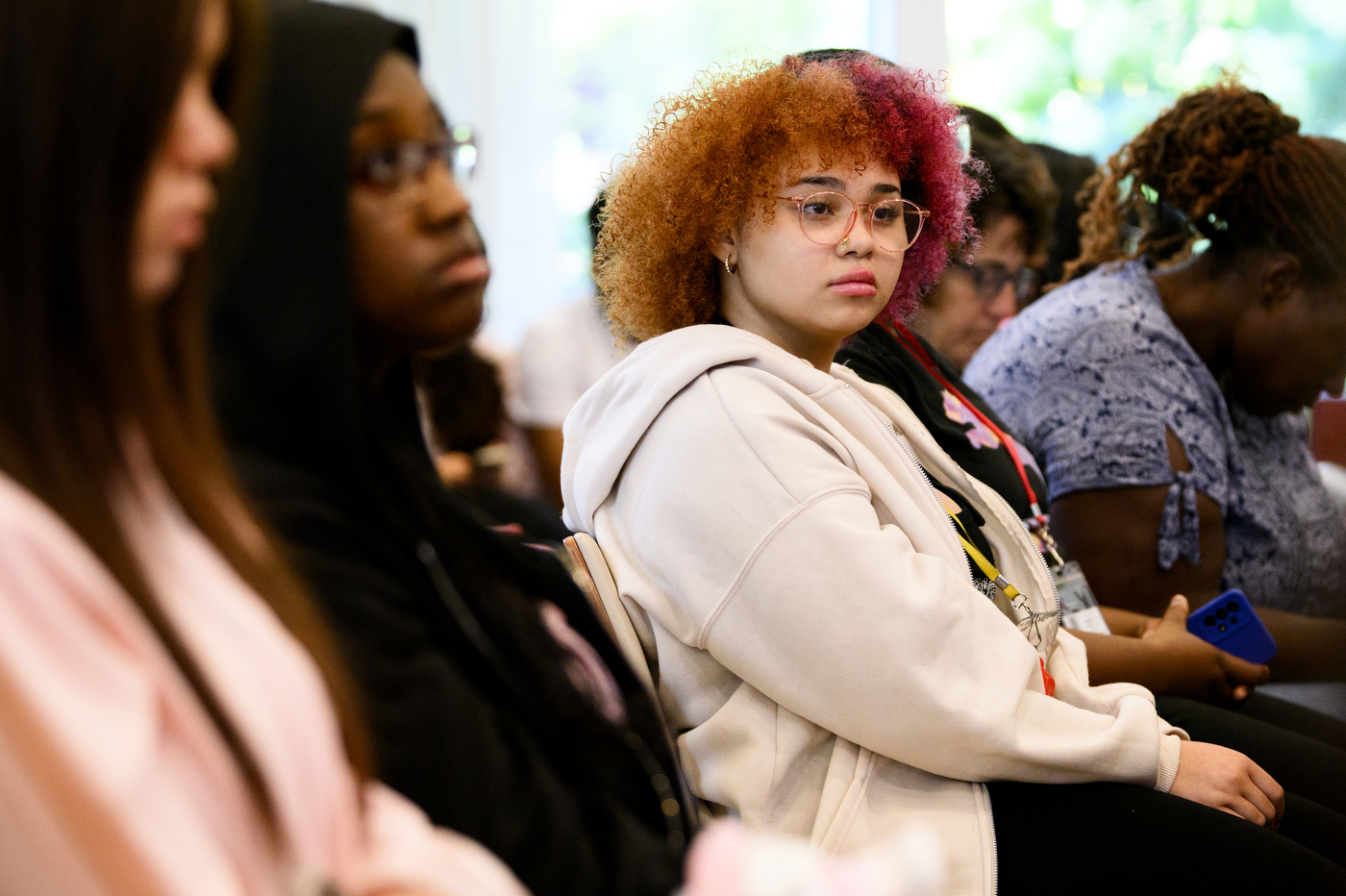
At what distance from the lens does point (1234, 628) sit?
1780 mm

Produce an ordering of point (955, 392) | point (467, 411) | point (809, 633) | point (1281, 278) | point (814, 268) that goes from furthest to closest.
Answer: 1. point (467, 411)
2. point (1281, 278)
3. point (955, 392)
4. point (814, 268)
5. point (809, 633)

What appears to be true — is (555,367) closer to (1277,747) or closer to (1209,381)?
(1209,381)

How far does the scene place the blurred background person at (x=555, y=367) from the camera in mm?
3209

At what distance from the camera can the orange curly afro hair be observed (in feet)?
4.70

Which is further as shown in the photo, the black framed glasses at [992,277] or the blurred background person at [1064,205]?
the blurred background person at [1064,205]

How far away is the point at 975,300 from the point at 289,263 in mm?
1911

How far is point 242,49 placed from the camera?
0.66 m

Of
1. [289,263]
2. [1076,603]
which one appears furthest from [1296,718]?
[289,263]

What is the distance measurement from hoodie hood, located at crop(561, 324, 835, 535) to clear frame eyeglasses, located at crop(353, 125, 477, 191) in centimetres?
48

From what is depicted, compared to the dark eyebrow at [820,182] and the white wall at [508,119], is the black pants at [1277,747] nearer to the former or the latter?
the dark eyebrow at [820,182]

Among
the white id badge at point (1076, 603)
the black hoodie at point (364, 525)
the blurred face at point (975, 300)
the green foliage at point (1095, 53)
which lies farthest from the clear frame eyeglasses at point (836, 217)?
the green foliage at point (1095, 53)

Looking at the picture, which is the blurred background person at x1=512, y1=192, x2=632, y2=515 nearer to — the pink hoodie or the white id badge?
the white id badge

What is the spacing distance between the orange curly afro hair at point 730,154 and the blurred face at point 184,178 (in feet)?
2.87

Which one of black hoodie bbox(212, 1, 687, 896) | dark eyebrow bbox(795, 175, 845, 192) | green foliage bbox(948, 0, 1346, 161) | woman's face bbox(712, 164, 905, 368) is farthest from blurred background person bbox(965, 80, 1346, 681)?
green foliage bbox(948, 0, 1346, 161)
